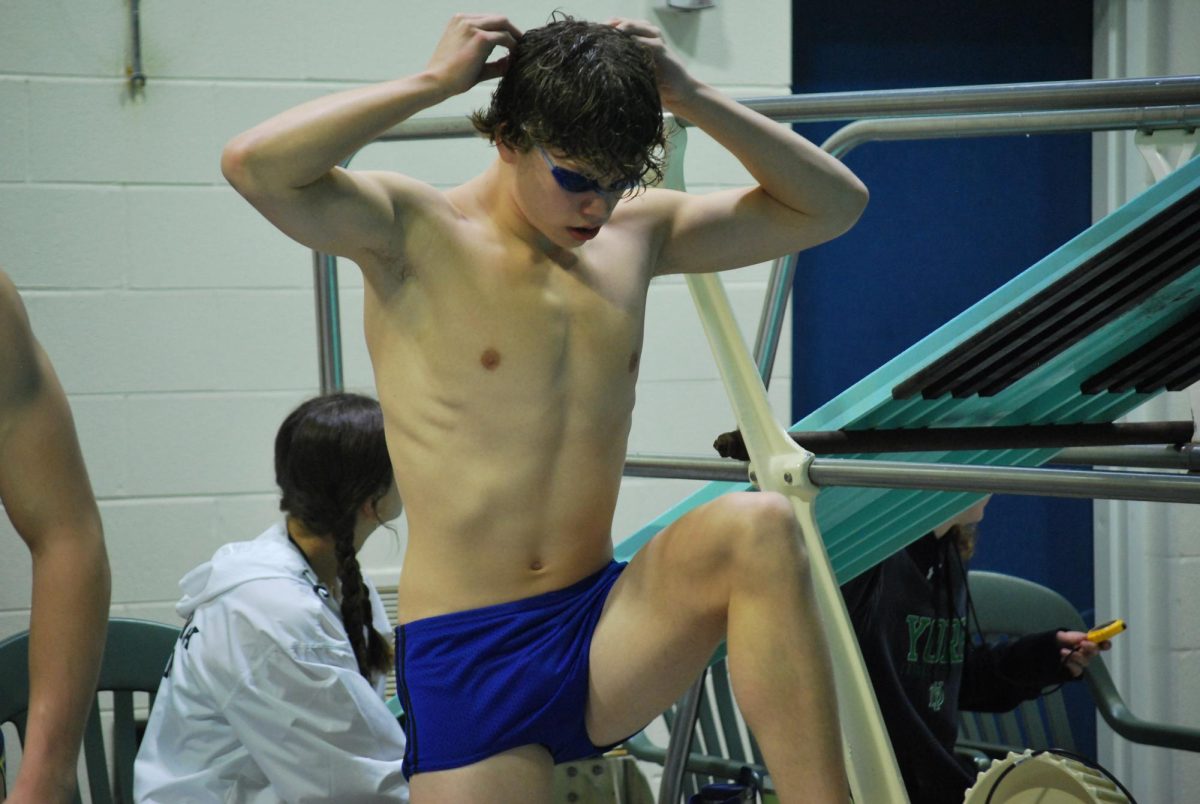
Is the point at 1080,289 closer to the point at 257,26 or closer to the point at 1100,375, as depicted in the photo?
the point at 1100,375

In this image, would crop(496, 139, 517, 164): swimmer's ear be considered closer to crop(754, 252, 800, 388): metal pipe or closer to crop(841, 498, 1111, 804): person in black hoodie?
crop(754, 252, 800, 388): metal pipe

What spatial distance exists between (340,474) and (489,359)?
622 millimetres

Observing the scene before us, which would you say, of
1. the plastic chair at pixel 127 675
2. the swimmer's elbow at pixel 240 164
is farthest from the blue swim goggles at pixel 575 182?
the plastic chair at pixel 127 675

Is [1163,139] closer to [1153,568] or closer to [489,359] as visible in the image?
[489,359]

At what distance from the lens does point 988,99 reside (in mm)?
1380

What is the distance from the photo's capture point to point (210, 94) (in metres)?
2.89

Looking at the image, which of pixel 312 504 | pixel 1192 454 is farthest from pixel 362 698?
pixel 1192 454

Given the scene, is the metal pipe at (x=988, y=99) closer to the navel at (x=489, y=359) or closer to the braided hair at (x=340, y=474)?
the navel at (x=489, y=359)

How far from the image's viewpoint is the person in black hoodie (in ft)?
6.77

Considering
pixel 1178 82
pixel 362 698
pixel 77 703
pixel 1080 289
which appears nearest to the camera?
pixel 77 703

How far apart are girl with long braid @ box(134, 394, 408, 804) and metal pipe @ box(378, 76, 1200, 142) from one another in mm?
696

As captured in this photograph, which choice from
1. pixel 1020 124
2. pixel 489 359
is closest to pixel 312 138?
pixel 489 359

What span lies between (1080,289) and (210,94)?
6.81 feet

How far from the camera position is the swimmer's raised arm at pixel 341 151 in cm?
122
